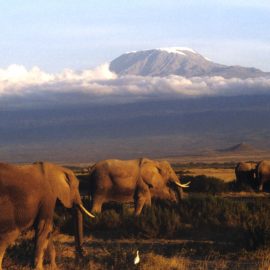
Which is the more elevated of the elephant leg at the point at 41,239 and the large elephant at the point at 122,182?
the elephant leg at the point at 41,239

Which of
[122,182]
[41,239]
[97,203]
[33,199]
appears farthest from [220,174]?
[33,199]

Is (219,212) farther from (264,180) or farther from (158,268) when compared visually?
(264,180)

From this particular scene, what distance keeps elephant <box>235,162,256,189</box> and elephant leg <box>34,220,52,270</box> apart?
2317 centimetres

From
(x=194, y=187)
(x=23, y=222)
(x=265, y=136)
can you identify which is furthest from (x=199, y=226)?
(x=265, y=136)

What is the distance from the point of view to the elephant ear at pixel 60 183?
11.7m

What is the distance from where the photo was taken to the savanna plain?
1194cm

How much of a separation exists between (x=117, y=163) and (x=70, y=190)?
9.34 metres

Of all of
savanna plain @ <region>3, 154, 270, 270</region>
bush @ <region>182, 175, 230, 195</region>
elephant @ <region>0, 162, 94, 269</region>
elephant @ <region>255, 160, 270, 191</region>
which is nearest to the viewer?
elephant @ <region>0, 162, 94, 269</region>

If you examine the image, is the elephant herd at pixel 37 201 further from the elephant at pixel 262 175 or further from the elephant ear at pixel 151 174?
the elephant at pixel 262 175

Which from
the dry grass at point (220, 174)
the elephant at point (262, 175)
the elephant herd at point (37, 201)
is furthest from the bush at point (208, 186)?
the elephant herd at point (37, 201)

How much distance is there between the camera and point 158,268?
11258mm

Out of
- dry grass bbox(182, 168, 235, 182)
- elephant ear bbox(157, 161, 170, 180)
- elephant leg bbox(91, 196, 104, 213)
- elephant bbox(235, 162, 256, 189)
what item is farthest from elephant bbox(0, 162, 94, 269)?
dry grass bbox(182, 168, 235, 182)

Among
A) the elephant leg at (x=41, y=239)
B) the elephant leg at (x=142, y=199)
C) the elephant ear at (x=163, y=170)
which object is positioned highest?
the elephant leg at (x=41, y=239)

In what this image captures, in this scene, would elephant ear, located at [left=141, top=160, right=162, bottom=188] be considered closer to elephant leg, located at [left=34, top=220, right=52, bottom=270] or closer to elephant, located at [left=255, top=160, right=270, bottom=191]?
elephant leg, located at [left=34, top=220, right=52, bottom=270]
